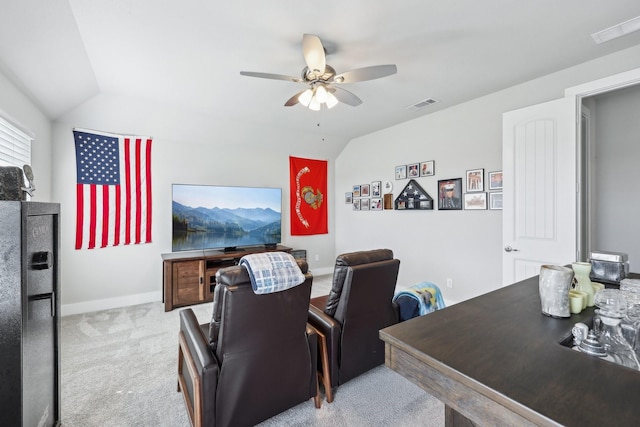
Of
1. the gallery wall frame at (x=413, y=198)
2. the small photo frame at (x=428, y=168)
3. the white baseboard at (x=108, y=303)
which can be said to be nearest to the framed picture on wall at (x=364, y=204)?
the gallery wall frame at (x=413, y=198)

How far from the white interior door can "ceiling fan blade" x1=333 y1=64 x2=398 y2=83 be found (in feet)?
5.17

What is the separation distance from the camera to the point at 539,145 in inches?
100

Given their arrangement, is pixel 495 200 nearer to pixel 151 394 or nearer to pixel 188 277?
pixel 151 394

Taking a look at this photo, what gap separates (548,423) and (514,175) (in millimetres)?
2738

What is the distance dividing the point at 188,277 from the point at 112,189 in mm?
1500

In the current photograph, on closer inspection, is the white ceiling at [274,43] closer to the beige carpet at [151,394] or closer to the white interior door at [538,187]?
the white interior door at [538,187]

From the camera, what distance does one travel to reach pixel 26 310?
1.09m

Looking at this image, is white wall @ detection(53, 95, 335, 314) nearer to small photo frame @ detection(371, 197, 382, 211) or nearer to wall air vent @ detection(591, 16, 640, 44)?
small photo frame @ detection(371, 197, 382, 211)

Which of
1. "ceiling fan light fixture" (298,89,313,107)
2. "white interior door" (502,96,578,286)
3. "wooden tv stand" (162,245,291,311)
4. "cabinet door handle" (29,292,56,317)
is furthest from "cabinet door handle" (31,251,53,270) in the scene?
"white interior door" (502,96,578,286)

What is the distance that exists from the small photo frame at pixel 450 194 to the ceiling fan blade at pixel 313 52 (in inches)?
88.7

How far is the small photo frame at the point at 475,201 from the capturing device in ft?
10.4

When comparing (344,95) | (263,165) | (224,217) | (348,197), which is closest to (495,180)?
(344,95)

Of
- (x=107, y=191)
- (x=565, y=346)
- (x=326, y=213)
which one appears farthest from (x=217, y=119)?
(x=565, y=346)

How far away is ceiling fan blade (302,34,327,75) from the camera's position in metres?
1.85
